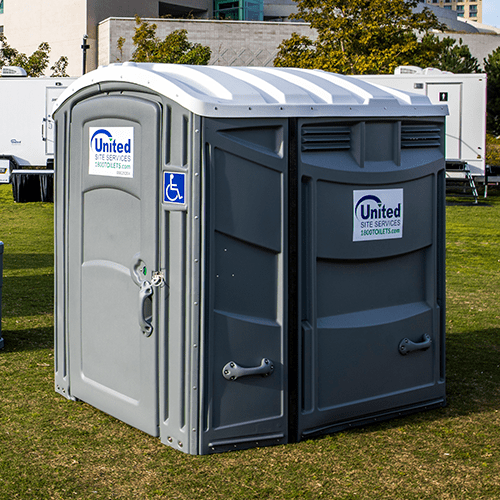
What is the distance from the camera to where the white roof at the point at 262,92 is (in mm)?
3795

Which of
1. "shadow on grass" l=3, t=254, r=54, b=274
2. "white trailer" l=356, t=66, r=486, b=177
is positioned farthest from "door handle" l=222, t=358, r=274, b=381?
"white trailer" l=356, t=66, r=486, b=177

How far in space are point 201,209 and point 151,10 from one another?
51561 millimetres

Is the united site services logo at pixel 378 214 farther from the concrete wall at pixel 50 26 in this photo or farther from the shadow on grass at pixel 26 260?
the concrete wall at pixel 50 26

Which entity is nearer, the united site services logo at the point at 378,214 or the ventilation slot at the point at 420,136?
the united site services logo at the point at 378,214

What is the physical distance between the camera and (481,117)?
1930 centimetres

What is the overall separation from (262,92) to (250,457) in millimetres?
1929

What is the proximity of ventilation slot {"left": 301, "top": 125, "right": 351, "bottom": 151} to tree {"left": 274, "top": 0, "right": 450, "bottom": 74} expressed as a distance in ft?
86.6

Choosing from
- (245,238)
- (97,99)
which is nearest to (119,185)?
(97,99)

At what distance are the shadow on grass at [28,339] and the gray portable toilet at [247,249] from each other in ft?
4.70

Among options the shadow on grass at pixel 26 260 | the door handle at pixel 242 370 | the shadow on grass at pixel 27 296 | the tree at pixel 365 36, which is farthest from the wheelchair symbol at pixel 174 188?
the tree at pixel 365 36

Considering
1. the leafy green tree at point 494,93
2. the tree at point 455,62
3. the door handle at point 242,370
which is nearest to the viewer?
the door handle at point 242,370

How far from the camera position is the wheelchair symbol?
3844mm

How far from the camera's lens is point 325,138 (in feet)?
13.6

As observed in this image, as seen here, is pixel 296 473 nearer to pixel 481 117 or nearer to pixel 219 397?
pixel 219 397
